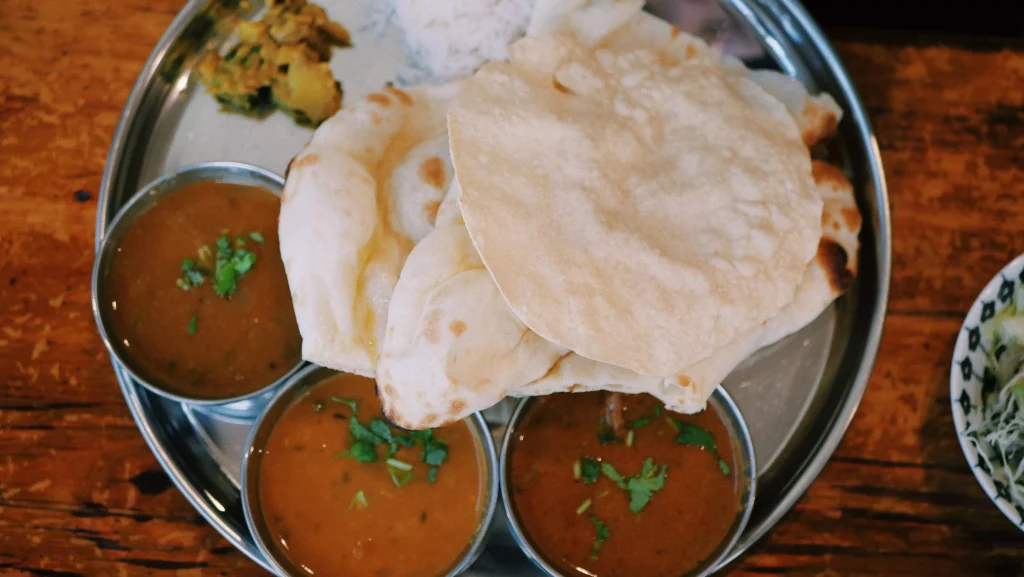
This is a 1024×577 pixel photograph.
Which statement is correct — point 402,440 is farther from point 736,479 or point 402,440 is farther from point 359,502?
point 736,479

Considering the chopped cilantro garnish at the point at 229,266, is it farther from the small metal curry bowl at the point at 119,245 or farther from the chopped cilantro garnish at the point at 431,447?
the chopped cilantro garnish at the point at 431,447

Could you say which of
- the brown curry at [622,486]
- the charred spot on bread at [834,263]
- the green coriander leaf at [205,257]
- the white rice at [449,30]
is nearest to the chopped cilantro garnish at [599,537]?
the brown curry at [622,486]

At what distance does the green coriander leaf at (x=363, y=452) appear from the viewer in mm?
1840

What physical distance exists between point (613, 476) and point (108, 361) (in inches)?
59.9

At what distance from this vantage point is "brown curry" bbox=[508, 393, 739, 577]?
5.98ft

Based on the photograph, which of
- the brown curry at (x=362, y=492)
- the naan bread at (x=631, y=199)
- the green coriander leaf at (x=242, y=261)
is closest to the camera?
the naan bread at (x=631, y=199)

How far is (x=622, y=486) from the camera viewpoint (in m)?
1.85

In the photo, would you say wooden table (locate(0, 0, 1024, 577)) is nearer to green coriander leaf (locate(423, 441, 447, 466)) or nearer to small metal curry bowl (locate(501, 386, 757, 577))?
small metal curry bowl (locate(501, 386, 757, 577))

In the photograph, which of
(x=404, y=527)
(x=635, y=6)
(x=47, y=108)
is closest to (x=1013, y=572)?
(x=404, y=527)

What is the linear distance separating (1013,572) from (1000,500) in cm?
44

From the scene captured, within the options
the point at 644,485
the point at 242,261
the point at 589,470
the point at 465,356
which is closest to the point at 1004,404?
the point at 644,485

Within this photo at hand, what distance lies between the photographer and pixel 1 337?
212 centimetres

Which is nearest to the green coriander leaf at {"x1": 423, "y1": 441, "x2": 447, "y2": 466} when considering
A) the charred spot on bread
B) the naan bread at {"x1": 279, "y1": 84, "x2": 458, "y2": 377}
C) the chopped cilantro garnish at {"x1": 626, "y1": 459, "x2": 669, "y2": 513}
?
the naan bread at {"x1": 279, "y1": 84, "x2": 458, "y2": 377}

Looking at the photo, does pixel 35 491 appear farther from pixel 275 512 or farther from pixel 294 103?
pixel 294 103
